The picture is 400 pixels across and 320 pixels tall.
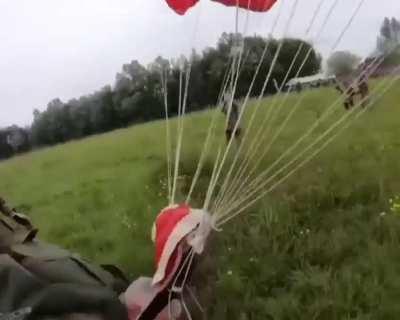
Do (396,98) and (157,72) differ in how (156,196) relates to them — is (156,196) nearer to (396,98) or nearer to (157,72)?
(157,72)

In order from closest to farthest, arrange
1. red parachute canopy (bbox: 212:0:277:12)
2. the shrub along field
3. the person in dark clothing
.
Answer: the person in dark clothing, red parachute canopy (bbox: 212:0:277:12), the shrub along field

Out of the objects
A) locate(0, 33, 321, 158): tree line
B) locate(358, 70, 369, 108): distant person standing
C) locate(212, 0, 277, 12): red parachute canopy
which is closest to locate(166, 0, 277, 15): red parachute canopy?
locate(212, 0, 277, 12): red parachute canopy

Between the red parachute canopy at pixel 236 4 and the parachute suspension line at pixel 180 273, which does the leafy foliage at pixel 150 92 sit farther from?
the parachute suspension line at pixel 180 273

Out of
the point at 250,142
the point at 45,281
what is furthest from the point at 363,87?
the point at 45,281

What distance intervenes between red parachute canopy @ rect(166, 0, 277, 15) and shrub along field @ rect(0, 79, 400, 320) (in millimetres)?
264

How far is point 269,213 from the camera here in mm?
1427

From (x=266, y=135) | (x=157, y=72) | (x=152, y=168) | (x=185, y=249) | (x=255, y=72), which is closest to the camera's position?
(x=185, y=249)

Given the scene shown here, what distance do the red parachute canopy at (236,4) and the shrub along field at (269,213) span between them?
26cm

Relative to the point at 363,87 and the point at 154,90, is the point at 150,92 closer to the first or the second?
the point at 154,90

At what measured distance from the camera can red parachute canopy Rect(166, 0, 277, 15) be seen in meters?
1.10

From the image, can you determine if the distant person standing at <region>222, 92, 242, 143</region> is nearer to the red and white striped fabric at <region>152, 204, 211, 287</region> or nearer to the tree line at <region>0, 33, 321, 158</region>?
the tree line at <region>0, 33, 321, 158</region>

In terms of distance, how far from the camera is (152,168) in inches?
62.4

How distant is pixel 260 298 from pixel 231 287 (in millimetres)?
61

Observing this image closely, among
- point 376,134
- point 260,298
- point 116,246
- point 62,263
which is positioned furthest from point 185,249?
point 376,134
